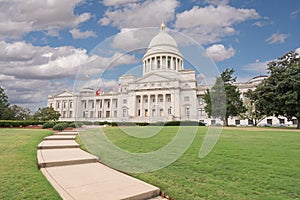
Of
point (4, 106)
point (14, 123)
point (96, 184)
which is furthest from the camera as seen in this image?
point (4, 106)

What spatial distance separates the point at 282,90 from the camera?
32094 millimetres

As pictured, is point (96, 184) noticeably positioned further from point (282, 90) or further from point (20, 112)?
point (20, 112)

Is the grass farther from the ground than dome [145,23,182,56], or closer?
closer

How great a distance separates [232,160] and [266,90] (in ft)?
104

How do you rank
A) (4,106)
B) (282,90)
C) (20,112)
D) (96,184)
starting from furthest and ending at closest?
1. (20,112)
2. (4,106)
3. (282,90)
4. (96,184)

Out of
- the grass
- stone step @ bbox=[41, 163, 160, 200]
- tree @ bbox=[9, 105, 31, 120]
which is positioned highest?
tree @ bbox=[9, 105, 31, 120]

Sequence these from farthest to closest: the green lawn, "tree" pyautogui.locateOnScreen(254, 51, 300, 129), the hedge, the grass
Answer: "tree" pyautogui.locateOnScreen(254, 51, 300, 129)
the hedge
the green lawn
the grass

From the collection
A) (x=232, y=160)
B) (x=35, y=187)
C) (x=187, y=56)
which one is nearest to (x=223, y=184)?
(x=232, y=160)

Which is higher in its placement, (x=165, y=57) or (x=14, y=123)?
(x=165, y=57)

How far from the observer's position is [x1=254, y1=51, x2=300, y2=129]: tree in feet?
99.7

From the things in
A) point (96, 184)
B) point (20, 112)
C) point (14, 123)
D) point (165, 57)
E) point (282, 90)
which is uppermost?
point (165, 57)

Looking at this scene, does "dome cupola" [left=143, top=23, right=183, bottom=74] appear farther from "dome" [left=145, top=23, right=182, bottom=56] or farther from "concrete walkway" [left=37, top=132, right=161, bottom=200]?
"concrete walkway" [left=37, top=132, right=161, bottom=200]

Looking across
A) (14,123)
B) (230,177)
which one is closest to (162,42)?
(230,177)

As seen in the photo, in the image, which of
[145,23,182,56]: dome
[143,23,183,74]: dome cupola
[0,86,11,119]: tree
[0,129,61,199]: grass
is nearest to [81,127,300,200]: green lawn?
[0,129,61,199]: grass
